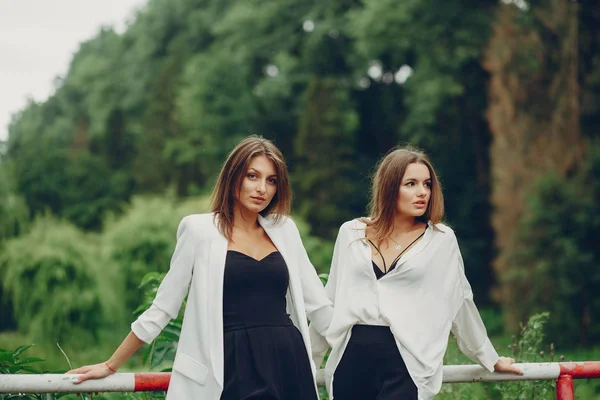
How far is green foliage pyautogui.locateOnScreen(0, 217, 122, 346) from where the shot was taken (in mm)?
16094

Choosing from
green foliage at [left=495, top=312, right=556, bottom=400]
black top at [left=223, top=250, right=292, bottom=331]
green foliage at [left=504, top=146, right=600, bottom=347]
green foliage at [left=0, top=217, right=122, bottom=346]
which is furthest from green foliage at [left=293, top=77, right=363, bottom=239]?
black top at [left=223, top=250, right=292, bottom=331]

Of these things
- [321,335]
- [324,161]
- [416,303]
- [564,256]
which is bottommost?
[564,256]

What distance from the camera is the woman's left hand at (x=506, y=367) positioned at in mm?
3447

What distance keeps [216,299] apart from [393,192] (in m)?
0.80

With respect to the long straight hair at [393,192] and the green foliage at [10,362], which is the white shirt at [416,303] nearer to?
the long straight hair at [393,192]

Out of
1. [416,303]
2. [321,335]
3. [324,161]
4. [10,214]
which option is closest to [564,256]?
[324,161]

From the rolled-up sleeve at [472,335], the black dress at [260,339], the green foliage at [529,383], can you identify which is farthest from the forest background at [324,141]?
the black dress at [260,339]

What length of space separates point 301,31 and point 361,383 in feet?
90.5

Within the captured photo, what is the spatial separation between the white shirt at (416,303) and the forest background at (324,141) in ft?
24.1

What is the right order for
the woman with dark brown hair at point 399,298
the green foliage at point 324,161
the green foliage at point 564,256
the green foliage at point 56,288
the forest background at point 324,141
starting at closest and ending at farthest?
the woman with dark brown hair at point 399,298
the green foliage at point 56,288
the forest background at point 324,141
the green foliage at point 564,256
the green foliage at point 324,161

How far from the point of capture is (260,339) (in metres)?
3.25

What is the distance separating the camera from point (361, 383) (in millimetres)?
3332

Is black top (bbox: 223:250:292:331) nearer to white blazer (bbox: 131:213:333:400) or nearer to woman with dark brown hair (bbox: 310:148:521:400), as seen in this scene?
white blazer (bbox: 131:213:333:400)

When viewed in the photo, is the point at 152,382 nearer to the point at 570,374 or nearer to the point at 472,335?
the point at 472,335
